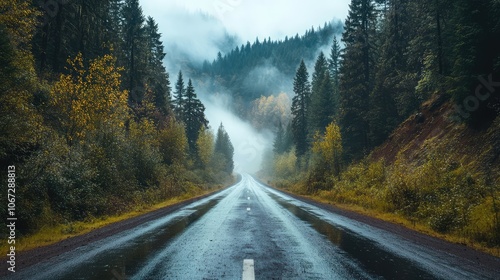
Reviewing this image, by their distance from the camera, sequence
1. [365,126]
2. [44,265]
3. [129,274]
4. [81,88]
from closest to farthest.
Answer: [129,274] → [44,265] → [81,88] → [365,126]

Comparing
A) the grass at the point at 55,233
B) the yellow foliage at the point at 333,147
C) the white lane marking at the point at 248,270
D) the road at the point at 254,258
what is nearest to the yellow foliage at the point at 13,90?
the grass at the point at 55,233

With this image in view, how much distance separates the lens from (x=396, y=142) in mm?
27219

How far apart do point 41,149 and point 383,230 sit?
13.1 meters

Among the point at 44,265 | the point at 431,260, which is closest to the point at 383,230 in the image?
the point at 431,260

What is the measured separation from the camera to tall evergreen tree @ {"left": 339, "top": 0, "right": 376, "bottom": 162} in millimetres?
33156

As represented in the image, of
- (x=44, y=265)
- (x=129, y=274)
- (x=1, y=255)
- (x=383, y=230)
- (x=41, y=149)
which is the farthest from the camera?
(x=41, y=149)

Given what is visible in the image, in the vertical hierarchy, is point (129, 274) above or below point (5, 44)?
below

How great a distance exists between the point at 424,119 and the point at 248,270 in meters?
25.3

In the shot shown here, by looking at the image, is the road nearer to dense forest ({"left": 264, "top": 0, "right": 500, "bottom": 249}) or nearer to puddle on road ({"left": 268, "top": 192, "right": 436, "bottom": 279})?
puddle on road ({"left": 268, "top": 192, "right": 436, "bottom": 279})

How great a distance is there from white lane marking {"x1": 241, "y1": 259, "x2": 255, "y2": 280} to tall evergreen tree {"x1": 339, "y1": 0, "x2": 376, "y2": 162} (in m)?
29.3

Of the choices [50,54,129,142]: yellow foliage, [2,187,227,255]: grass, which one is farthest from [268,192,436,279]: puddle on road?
[50,54,129,142]: yellow foliage

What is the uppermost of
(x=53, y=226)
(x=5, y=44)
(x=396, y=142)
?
(x=5, y=44)

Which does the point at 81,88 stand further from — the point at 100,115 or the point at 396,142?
the point at 396,142

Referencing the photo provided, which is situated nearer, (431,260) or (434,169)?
(431,260)
